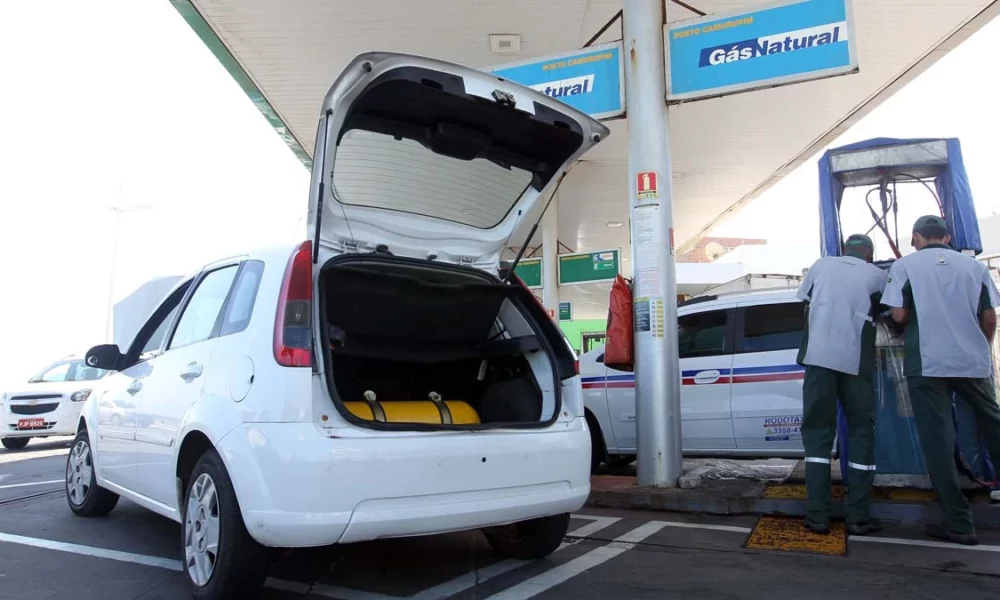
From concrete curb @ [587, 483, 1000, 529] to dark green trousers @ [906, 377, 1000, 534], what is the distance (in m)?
0.38

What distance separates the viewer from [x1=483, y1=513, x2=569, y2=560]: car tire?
3.72 metres

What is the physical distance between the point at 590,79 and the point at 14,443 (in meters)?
11.2

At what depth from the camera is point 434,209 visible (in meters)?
3.80

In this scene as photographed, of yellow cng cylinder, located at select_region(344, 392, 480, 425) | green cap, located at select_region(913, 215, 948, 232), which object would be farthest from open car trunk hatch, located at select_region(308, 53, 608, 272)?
green cap, located at select_region(913, 215, 948, 232)

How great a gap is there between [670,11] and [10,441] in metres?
12.1

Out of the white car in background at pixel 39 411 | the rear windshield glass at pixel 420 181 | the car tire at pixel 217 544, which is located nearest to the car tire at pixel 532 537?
the car tire at pixel 217 544

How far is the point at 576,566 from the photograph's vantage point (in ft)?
12.3

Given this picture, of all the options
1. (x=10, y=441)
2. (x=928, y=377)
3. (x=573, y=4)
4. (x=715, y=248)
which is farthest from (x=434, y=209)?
(x=715, y=248)

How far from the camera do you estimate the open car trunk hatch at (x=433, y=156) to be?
316cm

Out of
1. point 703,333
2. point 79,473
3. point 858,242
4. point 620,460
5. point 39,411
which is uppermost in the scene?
point 858,242

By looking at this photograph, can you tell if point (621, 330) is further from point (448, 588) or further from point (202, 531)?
point (202, 531)

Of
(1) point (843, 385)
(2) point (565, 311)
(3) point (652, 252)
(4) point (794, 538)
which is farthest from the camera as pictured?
(2) point (565, 311)

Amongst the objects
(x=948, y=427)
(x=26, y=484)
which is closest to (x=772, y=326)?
(x=948, y=427)

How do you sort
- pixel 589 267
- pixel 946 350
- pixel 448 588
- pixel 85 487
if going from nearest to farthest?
pixel 448 588 → pixel 946 350 → pixel 85 487 → pixel 589 267
